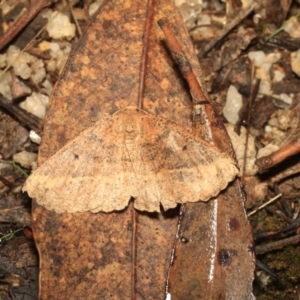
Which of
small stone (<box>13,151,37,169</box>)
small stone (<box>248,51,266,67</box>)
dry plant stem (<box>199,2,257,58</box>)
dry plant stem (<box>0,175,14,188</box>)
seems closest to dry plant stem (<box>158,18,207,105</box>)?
dry plant stem (<box>199,2,257,58</box>)

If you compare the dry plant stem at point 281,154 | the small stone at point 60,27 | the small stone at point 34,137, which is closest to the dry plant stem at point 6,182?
the small stone at point 34,137

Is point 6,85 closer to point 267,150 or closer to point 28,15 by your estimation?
point 28,15

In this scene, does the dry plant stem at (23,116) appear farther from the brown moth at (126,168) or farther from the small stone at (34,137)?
the brown moth at (126,168)

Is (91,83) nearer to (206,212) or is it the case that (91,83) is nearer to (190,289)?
(206,212)

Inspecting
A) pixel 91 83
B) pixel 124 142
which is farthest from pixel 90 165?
pixel 91 83

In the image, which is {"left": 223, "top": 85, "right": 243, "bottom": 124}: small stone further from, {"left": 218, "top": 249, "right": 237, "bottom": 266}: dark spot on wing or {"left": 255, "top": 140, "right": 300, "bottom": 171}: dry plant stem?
{"left": 218, "top": 249, "right": 237, "bottom": 266}: dark spot on wing

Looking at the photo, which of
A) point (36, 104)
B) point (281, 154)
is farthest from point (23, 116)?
point (281, 154)
